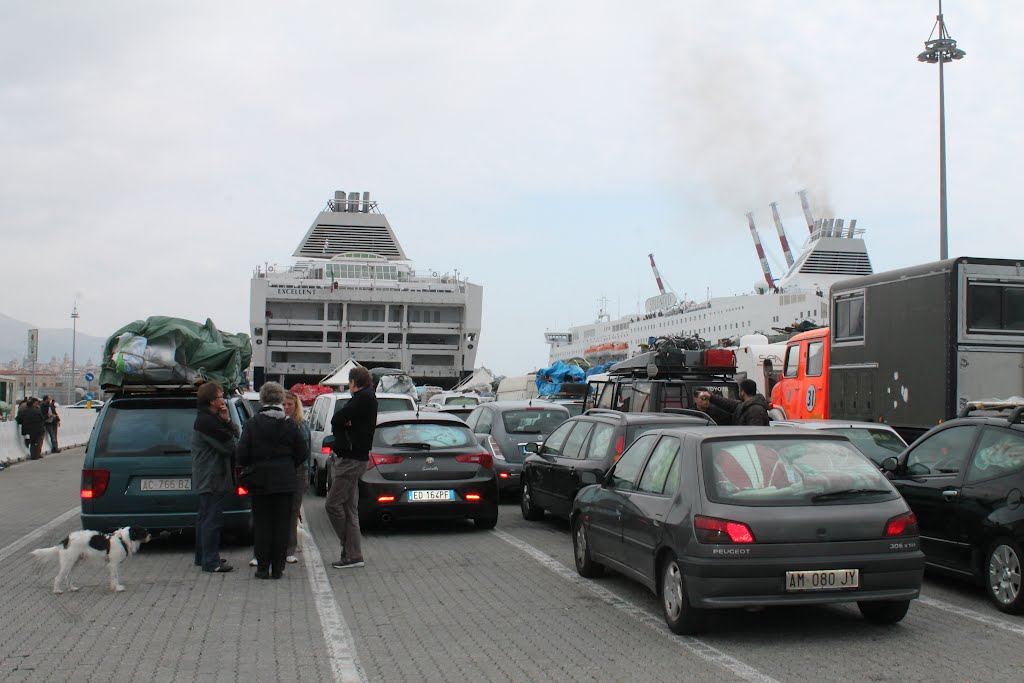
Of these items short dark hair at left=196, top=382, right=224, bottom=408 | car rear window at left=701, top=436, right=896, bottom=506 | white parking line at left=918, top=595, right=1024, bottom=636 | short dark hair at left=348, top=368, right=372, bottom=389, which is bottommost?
white parking line at left=918, top=595, right=1024, bottom=636

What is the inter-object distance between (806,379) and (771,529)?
45.1ft

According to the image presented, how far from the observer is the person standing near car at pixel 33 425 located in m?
25.1

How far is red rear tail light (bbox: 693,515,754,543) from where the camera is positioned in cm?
586

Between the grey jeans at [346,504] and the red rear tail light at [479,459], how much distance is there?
2373 millimetres

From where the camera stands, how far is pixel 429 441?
36.8ft

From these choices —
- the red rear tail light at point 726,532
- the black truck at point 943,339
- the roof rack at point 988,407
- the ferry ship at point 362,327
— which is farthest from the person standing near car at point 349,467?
the ferry ship at point 362,327

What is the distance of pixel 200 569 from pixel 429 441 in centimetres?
317

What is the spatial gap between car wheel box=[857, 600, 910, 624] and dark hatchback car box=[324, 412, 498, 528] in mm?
5287

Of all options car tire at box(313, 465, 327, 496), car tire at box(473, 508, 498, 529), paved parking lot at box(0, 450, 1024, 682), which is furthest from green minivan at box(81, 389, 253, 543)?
car tire at box(313, 465, 327, 496)

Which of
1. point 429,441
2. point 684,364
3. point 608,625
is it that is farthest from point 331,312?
point 608,625

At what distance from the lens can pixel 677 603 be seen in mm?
A: 6168

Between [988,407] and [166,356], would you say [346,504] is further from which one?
[988,407]

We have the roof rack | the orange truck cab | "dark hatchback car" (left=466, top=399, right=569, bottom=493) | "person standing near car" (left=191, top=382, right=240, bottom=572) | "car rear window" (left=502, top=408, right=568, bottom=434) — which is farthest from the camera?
the orange truck cab

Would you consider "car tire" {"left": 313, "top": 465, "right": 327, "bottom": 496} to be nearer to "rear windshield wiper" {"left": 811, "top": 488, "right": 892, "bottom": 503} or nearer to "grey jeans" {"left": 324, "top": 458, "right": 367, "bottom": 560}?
"grey jeans" {"left": 324, "top": 458, "right": 367, "bottom": 560}
